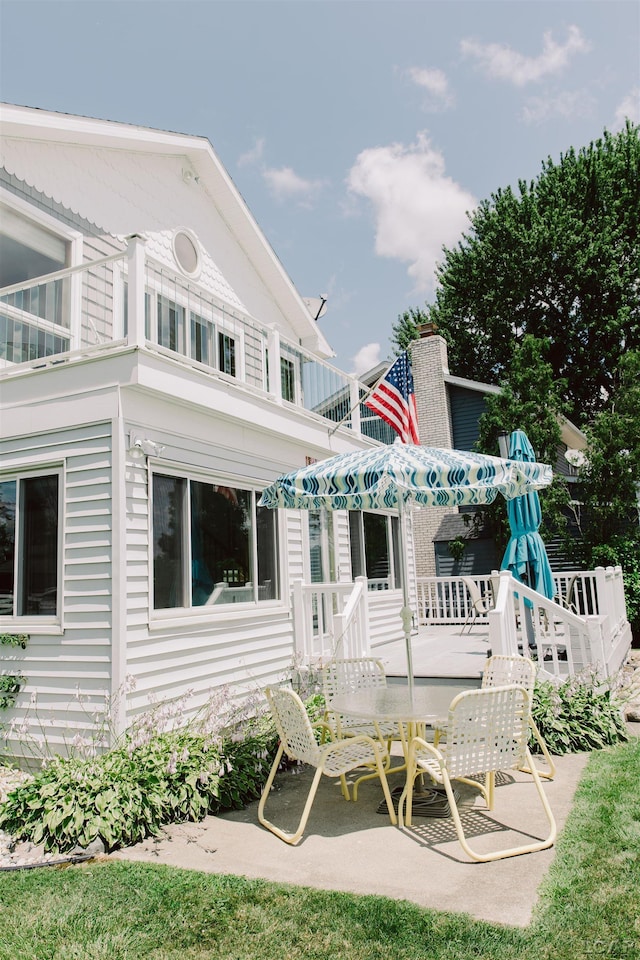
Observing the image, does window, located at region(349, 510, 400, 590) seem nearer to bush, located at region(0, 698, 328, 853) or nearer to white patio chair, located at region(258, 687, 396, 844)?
bush, located at region(0, 698, 328, 853)

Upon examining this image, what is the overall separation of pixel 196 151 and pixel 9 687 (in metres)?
8.61

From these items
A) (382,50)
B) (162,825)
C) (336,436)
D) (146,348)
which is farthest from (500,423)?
(162,825)

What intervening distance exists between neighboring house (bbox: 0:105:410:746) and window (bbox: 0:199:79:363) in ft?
0.08

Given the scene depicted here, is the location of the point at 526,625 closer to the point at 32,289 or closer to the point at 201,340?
the point at 201,340

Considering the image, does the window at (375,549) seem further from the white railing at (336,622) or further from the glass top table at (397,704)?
the glass top table at (397,704)

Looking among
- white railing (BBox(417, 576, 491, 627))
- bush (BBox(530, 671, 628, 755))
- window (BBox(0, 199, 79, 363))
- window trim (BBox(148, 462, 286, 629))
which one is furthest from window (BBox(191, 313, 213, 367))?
bush (BBox(530, 671, 628, 755))

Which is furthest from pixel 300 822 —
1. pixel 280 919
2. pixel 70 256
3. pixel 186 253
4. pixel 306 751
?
pixel 186 253

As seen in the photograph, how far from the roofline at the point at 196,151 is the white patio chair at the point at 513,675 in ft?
26.8

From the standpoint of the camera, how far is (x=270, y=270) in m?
12.7

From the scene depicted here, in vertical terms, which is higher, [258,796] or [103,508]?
[103,508]

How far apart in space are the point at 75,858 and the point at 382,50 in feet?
40.9

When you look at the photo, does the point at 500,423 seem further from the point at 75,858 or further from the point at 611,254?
the point at 75,858

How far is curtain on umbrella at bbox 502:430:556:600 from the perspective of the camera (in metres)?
8.69

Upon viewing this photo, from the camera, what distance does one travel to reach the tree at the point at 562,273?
23.5m
